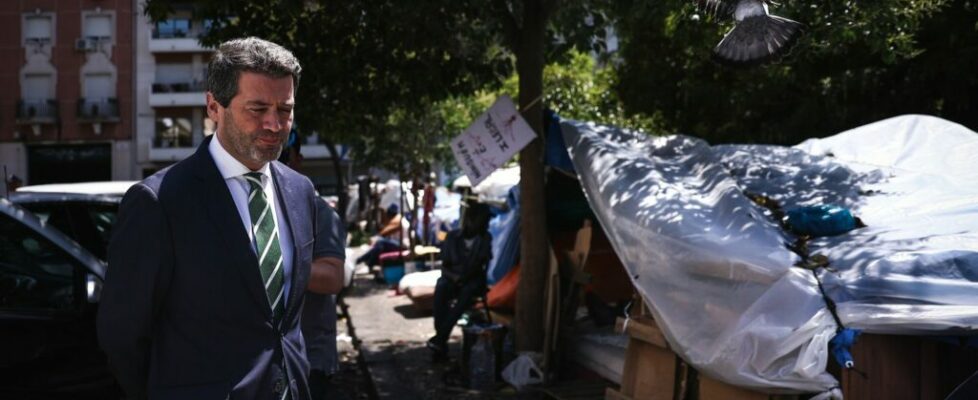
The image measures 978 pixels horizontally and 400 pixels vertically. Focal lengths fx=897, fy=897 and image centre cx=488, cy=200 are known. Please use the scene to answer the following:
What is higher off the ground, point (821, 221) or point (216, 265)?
point (216, 265)

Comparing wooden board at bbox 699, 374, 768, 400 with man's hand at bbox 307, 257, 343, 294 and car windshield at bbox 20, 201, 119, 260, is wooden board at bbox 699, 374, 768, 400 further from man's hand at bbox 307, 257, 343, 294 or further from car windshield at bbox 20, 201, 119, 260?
car windshield at bbox 20, 201, 119, 260

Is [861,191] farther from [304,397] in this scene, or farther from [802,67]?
[802,67]

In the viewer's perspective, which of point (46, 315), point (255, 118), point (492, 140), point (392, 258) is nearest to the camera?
point (255, 118)

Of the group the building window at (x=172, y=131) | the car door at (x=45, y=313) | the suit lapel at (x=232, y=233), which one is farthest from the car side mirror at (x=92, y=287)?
the building window at (x=172, y=131)

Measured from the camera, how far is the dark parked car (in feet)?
14.7

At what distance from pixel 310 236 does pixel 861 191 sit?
478 centimetres

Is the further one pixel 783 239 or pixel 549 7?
pixel 549 7

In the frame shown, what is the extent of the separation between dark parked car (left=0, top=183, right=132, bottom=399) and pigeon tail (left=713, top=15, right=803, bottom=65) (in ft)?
12.1

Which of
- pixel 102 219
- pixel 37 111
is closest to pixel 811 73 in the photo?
pixel 102 219

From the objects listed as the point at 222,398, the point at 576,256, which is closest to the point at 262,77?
the point at 222,398

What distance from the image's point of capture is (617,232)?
643 cm

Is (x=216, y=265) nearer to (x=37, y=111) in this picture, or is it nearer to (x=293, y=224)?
(x=293, y=224)

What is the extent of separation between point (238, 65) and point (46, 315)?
2900mm

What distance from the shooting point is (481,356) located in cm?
803
